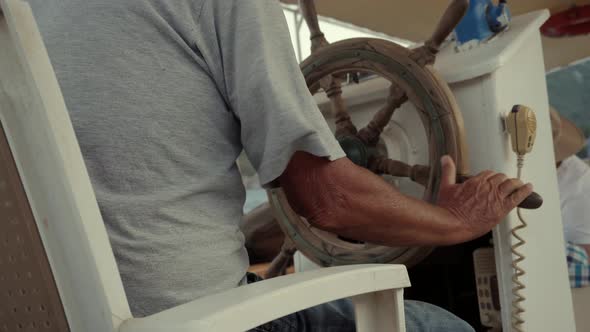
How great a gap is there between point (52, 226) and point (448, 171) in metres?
0.72

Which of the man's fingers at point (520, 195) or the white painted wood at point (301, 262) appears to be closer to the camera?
the man's fingers at point (520, 195)

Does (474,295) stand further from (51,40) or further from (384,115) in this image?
(51,40)

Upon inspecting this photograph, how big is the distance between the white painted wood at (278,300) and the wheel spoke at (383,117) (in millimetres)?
648

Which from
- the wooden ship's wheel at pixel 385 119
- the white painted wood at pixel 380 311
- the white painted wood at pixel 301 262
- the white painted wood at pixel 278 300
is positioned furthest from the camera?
the white painted wood at pixel 301 262

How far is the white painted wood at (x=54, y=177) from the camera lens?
1.51 ft

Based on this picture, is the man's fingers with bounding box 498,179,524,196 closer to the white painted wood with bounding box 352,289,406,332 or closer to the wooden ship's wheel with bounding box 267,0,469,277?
the wooden ship's wheel with bounding box 267,0,469,277

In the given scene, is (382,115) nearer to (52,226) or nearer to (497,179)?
(497,179)

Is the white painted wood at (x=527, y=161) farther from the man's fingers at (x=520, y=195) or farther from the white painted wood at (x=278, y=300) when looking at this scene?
the white painted wood at (x=278, y=300)

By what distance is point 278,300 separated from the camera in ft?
1.65

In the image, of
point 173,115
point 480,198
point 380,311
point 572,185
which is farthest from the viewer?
point 572,185

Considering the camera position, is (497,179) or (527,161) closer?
(497,179)

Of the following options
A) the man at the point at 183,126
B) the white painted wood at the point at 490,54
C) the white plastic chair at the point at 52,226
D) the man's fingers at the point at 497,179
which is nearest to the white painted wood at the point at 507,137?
the white painted wood at the point at 490,54

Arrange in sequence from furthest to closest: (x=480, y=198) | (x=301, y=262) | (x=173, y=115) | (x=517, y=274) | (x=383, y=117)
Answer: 1. (x=301, y=262)
2. (x=383, y=117)
3. (x=517, y=274)
4. (x=480, y=198)
5. (x=173, y=115)

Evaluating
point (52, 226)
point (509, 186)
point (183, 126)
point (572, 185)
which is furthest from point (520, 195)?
point (572, 185)
